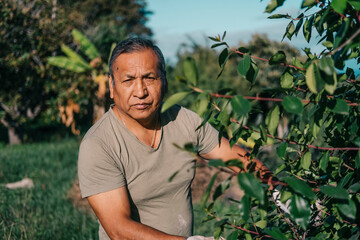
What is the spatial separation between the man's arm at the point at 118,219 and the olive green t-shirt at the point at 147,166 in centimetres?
4

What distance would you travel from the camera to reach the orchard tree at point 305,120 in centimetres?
88

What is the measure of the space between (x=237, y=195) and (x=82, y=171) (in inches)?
163

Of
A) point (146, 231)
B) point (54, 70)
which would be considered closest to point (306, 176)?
point (146, 231)

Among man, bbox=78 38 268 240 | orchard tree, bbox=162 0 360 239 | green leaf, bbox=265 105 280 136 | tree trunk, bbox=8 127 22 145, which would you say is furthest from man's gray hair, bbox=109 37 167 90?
tree trunk, bbox=8 127 22 145

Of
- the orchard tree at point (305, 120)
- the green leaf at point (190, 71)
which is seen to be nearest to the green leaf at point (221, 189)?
the orchard tree at point (305, 120)

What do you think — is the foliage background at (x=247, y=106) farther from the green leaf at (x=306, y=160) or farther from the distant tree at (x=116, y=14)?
the distant tree at (x=116, y=14)

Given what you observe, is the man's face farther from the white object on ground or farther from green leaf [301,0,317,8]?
the white object on ground

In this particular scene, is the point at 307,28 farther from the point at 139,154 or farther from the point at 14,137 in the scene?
the point at 14,137

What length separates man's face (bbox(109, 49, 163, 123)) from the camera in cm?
191

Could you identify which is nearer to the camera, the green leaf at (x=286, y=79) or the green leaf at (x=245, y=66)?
the green leaf at (x=245, y=66)

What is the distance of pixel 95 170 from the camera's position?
1.88 metres

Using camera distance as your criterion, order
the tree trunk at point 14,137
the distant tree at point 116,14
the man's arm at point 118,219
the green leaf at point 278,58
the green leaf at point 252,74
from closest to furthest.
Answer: the green leaf at point 278,58, the green leaf at point 252,74, the man's arm at point 118,219, the tree trunk at point 14,137, the distant tree at point 116,14

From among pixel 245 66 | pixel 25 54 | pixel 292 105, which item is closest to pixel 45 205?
pixel 245 66

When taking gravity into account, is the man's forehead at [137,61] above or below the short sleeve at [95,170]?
above
